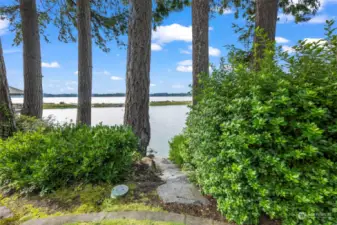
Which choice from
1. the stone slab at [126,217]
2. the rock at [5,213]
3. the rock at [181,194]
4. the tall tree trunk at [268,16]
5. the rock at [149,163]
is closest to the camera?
the stone slab at [126,217]

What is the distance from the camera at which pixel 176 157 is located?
11.5ft

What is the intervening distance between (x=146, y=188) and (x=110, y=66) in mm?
4675

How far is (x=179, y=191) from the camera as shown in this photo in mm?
2146

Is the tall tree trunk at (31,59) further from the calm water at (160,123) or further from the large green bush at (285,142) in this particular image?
the large green bush at (285,142)

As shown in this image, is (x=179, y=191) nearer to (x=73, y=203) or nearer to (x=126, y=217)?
(x=126, y=217)

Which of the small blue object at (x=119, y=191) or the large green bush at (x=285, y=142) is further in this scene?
the small blue object at (x=119, y=191)

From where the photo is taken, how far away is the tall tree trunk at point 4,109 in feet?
11.2

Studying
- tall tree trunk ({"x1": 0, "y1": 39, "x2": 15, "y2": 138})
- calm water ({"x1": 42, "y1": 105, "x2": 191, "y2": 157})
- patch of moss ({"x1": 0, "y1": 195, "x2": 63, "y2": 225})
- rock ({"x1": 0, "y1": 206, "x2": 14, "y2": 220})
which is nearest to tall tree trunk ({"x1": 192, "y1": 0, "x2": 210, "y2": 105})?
calm water ({"x1": 42, "y1": 105, "x2": 191, "y2": 157})

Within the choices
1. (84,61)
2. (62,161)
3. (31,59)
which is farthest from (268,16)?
(31,59)

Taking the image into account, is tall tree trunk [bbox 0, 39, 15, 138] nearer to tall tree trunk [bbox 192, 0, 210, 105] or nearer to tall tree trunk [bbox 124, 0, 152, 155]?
tall tree trunk [bbox 124, 0, 152, 155]

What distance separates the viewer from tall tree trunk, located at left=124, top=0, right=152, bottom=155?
3.37 m

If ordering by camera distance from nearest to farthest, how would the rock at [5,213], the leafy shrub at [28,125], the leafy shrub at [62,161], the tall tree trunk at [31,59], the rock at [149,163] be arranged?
the rock at [5,213] → the leafy shrub at [62,161] → the rock at [149,163] → the leafy shrub at [28,125] → the tall tree trunk at [31,59]

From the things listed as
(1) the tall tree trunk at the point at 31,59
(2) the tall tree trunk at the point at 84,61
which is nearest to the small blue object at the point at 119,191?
(2) the tall tree trunk at the point at 84,61

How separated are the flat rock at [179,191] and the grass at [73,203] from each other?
146mm
